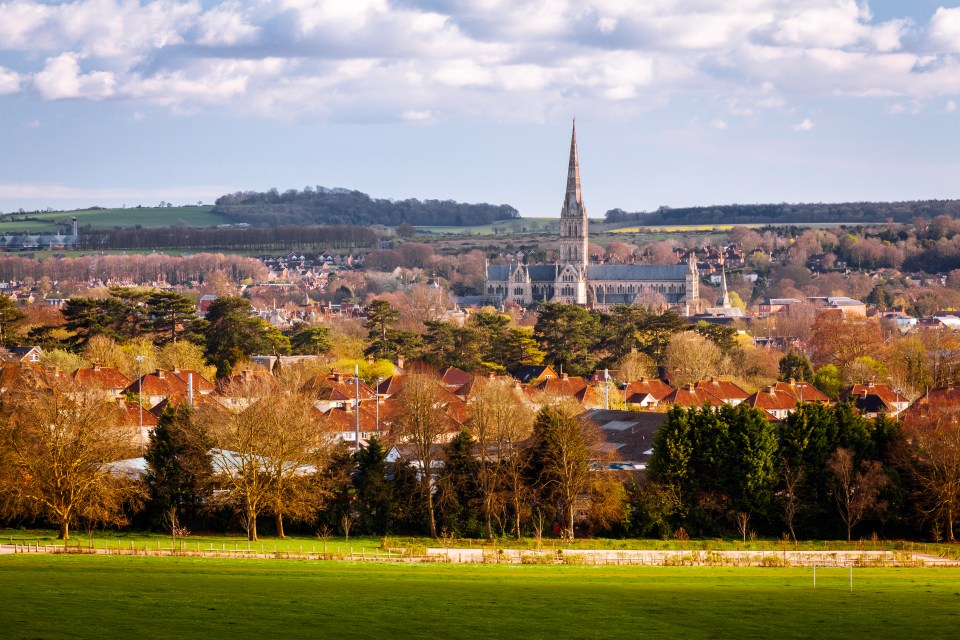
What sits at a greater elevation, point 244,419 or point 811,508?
point 244,419

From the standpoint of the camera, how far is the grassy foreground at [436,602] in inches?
949

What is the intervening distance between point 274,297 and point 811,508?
149 meters

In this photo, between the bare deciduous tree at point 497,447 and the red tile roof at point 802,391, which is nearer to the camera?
the bare deciduous tree at point 497,447

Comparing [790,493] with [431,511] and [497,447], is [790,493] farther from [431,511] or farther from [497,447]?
[431,511]

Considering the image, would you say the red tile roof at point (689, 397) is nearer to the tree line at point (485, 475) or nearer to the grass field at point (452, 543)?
the tree line at point (485, 475)

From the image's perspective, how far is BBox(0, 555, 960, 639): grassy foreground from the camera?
79.1 ft

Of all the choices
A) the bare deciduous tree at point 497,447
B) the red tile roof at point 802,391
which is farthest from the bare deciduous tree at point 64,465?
the red tile roof at point 802,391

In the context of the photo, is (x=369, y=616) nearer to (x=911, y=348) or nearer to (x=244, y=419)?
(x=244, y=419)

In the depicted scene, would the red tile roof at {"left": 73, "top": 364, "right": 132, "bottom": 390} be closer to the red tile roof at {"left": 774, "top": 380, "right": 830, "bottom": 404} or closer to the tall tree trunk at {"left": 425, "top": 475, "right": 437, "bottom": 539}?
the tall tree trunk at {"left": 425, "top": 475, "right": 437, "bottom": 539}

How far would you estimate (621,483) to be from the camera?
152ft

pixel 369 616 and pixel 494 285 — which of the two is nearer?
pixel 369 616

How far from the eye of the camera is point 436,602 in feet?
88.8

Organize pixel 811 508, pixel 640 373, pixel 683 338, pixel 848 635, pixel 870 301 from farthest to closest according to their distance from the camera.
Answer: pixel 870 301 < pixel 683 338 < pixel 640 373 < pixel 811 508 < pixel 848 635

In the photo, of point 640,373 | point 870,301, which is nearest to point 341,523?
point 640,373
